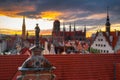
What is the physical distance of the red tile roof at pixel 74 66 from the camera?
61.0ft

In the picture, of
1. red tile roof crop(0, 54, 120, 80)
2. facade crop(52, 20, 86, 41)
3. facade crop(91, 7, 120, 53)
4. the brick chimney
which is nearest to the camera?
the brick chimney

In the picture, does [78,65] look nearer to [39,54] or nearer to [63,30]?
[39,54]

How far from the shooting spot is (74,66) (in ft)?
63.4

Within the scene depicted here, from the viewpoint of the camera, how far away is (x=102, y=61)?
2012 centimetres

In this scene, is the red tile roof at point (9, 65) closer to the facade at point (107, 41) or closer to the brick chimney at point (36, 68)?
the brick chimney at point (36, 68)

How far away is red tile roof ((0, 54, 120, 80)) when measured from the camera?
61.0 ft

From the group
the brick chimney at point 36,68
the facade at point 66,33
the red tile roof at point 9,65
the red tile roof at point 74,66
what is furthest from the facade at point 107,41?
the facade at point 66,33

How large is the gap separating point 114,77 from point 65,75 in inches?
151

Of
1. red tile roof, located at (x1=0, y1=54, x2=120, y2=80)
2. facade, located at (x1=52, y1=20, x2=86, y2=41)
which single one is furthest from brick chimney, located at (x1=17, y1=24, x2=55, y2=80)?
facade, located at (x1=52, y1=20, x2=86, y2=41)

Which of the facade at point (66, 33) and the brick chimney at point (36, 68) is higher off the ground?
the facade at point (66, 33)

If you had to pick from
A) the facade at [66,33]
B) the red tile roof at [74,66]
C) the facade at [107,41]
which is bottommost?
the red tile roof at [74,66]

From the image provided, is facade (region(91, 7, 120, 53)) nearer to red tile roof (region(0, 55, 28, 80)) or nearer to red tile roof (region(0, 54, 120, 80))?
red tile roof (region(0, 54, 120, 80))

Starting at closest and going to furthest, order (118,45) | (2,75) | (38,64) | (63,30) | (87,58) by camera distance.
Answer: (38,64) < (2,75) < (87,58) < (118,45) < (63,30)

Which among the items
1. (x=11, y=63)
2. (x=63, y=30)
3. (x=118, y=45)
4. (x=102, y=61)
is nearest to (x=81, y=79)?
(x=102, y=61)
